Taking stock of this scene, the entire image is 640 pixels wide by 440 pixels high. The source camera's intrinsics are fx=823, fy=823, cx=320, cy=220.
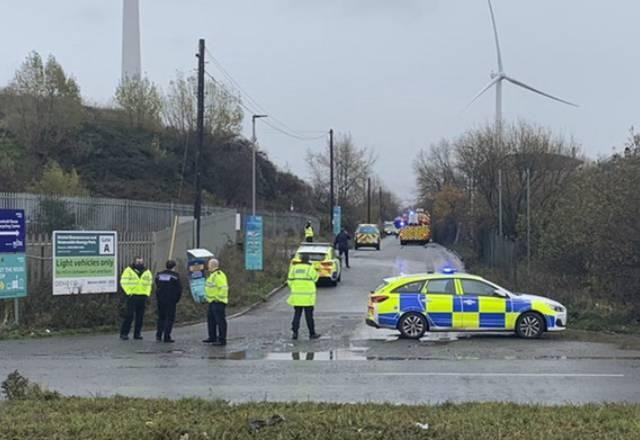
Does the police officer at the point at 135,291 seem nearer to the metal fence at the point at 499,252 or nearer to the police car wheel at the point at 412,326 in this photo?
the police car wheel at the point at 412,326

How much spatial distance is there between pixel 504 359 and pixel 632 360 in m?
2.19

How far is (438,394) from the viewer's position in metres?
10.4

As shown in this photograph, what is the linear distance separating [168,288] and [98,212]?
1882 centimetres

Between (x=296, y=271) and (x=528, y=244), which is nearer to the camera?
(x=296, y=271)

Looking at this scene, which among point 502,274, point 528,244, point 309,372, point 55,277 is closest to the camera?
point 309,372

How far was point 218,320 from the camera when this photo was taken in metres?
16.8

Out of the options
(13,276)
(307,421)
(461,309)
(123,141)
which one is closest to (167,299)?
(13,276)

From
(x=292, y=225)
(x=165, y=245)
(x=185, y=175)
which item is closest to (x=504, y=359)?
(x=165, y=245)

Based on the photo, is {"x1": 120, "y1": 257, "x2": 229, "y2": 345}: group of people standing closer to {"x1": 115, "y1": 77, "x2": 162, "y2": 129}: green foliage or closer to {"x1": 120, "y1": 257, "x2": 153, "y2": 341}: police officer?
{"x1": 120, "y1": 257, "x2": 153, "y2": 341}: police officer

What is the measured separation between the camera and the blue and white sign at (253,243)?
29.7m

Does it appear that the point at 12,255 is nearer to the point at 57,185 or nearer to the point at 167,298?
the point at 167,298

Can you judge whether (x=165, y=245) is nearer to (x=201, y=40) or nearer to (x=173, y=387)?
(x=201, y=40)

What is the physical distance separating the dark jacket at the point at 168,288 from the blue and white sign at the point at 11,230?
3633 millimetres

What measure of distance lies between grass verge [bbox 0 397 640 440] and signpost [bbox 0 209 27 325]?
1066cm
